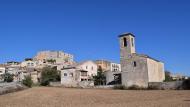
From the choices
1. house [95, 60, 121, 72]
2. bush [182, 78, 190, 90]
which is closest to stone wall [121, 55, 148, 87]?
bush [182, 78, 190, 90]

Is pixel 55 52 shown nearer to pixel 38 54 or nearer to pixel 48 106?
pixel 38 54

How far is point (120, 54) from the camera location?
62562mm

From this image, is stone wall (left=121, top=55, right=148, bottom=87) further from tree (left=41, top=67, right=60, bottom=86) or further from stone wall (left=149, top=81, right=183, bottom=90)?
tree (left=41, top=67, right=60, bottom=86)

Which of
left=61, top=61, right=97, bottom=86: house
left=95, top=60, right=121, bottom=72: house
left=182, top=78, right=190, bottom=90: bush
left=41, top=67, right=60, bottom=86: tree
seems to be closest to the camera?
left=182, top=78, right=190, bottom=90: bush

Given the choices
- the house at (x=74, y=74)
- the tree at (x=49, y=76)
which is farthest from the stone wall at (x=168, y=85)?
the tree at (x=49, y=76)

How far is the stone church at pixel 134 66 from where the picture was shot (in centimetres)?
5809

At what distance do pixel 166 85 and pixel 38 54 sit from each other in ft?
405

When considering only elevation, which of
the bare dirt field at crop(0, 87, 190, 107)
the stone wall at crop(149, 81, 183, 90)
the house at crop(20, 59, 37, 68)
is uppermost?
the house at crop(20, 59, 37, 68)

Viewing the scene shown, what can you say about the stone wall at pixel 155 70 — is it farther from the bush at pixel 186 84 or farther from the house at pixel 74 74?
the house at pixel 74 74

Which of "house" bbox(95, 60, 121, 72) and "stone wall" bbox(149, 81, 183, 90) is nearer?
"stone wall" bbox(149, 81, 183, 90)

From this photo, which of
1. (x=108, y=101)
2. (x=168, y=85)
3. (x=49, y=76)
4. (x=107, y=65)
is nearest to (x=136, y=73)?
(x=168, y=85)

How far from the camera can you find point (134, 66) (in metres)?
59.7

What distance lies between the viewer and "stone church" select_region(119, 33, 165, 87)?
191 ft

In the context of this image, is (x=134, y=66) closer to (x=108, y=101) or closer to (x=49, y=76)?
(x=108, y=101)
